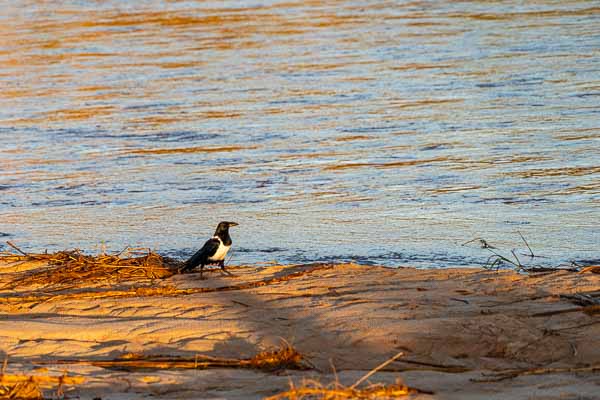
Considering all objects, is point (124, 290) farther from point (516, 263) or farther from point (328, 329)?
point (516, 263)

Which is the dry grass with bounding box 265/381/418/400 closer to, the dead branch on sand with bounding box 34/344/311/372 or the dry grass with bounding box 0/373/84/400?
the dead branch on sand with bounding box 34/344/311/372

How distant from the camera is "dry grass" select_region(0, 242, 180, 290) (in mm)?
7465

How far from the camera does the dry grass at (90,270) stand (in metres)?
7.46

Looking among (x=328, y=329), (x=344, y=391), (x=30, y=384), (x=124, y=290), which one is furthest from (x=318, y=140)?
(x=344, y=391)

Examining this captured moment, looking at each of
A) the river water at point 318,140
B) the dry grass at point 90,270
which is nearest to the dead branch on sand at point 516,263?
the river water at point 318,140

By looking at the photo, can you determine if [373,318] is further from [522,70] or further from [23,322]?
[522,70]

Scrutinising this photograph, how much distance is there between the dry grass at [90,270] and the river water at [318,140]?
0.89m

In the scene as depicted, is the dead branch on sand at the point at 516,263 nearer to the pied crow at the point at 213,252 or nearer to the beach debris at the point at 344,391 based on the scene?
the pied crow at the point at 213,252

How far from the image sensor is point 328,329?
580cm

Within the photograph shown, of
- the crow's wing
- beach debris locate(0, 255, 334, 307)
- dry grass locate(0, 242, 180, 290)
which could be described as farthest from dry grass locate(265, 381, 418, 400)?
dry grass locate(0, 242, 180, 290)

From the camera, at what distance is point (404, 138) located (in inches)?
493

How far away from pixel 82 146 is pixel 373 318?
7964mm

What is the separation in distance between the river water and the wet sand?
135 centimetres

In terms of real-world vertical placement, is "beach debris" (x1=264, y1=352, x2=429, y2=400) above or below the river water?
below
